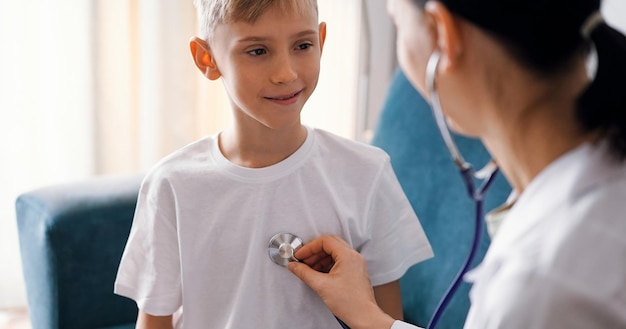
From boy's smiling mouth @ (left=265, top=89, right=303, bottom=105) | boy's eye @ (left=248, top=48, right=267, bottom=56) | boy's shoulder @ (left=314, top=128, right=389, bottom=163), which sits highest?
boy's eye @ (left=248, top=48, right=267, bottom=56)

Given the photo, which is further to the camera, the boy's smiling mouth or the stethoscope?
the boy's smiling mouth

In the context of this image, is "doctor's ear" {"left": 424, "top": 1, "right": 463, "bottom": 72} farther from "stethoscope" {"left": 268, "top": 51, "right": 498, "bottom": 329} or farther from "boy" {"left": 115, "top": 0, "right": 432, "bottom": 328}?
"boy" {"left": 115, "top": 0, "right": 432, "bottom": 328}

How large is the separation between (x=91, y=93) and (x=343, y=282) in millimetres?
1622

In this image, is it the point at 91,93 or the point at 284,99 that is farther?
the point at 91,93

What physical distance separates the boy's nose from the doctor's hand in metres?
0.28

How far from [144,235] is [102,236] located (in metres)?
0.37

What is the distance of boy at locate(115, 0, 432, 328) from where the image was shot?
1.43 m

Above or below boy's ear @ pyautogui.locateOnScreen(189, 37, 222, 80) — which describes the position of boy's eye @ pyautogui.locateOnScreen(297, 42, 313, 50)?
above

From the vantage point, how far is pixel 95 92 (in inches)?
107

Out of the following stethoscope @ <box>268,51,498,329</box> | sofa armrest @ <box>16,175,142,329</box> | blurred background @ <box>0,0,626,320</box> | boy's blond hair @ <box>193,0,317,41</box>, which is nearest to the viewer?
stethoscope @ <box>268,51,498,329</box>

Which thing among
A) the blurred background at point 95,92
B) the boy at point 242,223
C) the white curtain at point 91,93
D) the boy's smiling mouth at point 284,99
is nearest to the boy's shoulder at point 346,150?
the boy at point 242,223

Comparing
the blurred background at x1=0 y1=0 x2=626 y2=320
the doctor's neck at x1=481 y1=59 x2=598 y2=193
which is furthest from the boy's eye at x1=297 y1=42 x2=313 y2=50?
the blurred background at x1=0 y1=0 x2=626 y2=320

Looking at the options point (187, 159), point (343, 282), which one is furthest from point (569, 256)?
point (187, 159)

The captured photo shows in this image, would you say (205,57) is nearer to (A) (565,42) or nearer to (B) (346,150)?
(B) (346,150)
